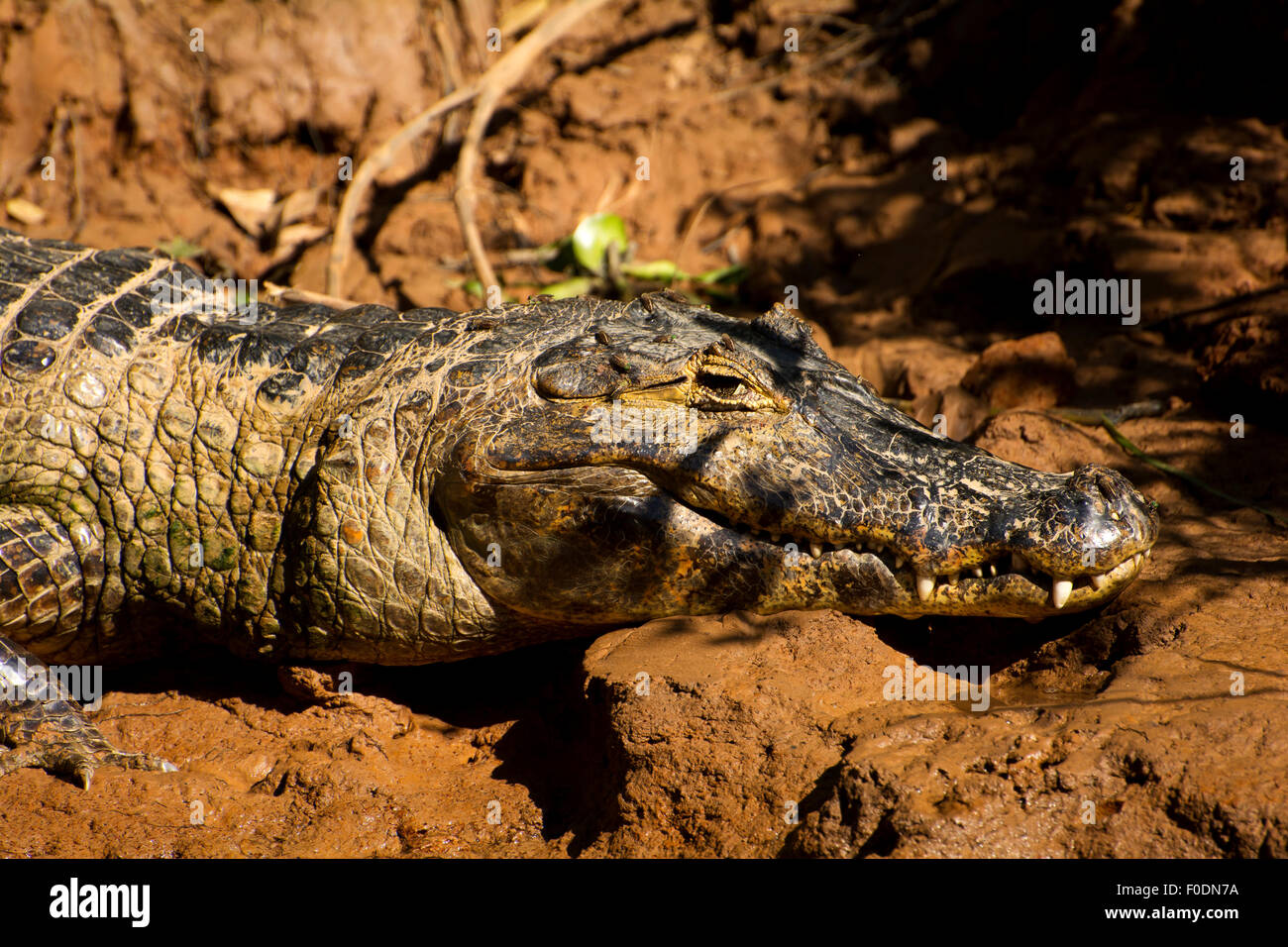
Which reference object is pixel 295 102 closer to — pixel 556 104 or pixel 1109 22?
pixel 556 104

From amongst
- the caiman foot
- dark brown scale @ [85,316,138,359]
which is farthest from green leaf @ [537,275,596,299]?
the caiman foot

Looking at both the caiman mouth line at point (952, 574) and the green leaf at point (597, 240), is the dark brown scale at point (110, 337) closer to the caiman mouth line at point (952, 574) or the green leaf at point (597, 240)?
the caiman mouth line at point (952, 574)

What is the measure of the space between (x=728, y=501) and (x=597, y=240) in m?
3.87

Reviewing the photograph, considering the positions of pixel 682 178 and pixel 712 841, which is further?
pixel 682 178

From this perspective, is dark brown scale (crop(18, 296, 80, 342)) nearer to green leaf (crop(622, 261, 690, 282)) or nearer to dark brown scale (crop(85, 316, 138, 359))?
dark brown scale (crop(85, 316, 138, 359))

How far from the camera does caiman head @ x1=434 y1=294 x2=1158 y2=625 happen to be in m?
3.05

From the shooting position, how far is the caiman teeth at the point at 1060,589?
9.70 feet

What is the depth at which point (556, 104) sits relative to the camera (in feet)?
25.4

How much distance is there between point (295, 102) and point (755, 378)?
559cm

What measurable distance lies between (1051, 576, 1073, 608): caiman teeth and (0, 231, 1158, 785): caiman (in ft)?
0.04

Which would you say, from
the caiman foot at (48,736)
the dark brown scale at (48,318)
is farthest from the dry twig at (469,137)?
the caiman foot at (48,736)

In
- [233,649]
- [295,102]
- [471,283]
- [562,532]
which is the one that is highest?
[295,102]

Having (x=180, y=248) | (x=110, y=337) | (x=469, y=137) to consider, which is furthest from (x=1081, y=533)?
(x=180, y=248)
